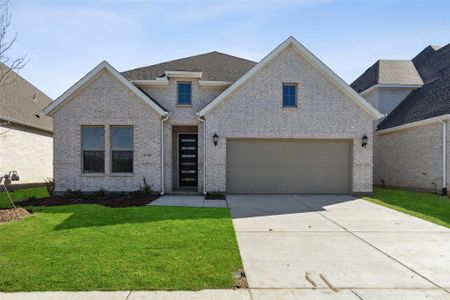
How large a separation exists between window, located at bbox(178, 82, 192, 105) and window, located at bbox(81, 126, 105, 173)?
379 centimetres

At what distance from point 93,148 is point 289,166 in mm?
8834

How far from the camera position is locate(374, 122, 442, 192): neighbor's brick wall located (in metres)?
13.3

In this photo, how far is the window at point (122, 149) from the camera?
12.6 metres

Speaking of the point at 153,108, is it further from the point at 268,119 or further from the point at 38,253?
the point at 38,253

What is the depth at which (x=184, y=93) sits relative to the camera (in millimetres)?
13531

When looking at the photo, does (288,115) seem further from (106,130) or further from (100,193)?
(100,193)

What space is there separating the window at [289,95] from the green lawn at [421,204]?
17.2ft

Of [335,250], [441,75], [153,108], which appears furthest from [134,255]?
[441,75]

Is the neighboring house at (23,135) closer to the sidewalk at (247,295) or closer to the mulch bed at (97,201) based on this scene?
the mulch bed at (97,201)

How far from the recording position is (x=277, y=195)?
500 inches

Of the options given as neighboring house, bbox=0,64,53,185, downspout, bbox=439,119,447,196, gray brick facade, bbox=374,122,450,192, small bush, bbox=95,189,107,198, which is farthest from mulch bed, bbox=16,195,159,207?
gray brick facade, bbox=374,122,450,192

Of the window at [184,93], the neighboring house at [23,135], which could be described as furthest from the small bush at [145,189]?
the neighboring house at [23,135]

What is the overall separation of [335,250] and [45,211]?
8.63m

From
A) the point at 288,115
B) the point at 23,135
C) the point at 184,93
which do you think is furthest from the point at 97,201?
the point at 288,115
